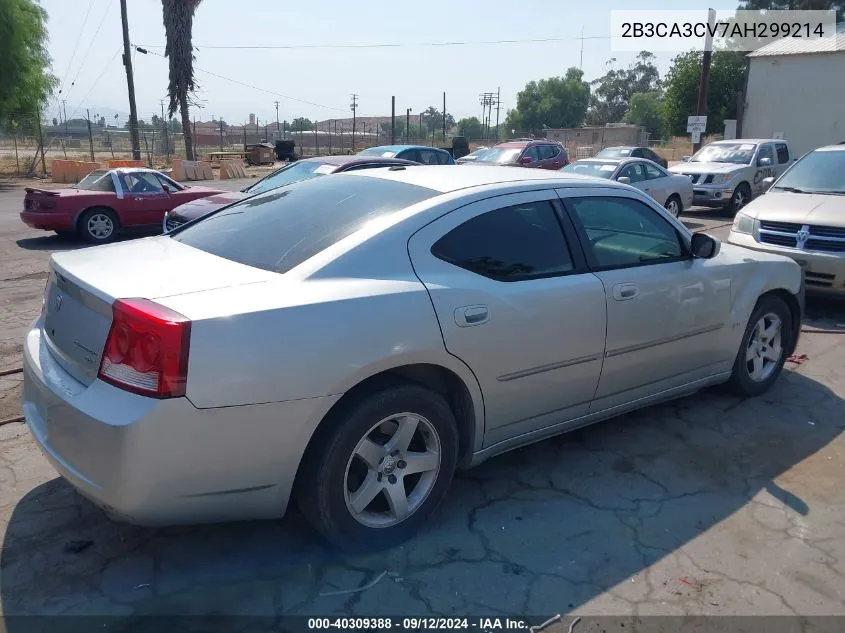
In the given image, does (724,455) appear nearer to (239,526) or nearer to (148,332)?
(239,526)

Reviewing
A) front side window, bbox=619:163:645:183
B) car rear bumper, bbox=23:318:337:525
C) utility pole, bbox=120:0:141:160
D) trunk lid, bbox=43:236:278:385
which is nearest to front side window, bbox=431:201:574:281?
trunk lid, bbox=43:236:278:385

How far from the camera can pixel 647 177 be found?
13.8 meters

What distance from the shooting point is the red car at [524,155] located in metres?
17.2

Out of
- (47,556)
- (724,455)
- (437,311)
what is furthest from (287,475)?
(724,455)

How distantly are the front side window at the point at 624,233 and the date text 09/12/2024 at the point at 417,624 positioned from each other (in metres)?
1.92

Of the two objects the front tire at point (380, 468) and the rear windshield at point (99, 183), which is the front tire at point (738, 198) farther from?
the front tire at point (380, 468)

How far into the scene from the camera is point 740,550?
10.7ft

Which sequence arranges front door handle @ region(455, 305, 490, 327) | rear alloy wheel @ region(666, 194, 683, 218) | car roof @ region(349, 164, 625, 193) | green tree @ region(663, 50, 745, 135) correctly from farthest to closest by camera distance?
1. green tree @ region(663, 50, 745, 135)
2. rear alloy wheel @ region(666, 194, 683, 218)
3. car roof @ region(349, 164, 625, 193)
4. front door handle @ region(455, 305, 490, 327)

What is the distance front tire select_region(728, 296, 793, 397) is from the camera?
4.86 metres

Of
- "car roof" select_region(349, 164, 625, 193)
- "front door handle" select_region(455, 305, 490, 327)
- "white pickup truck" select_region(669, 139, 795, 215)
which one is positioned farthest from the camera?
"white pickup truck" select_region(669, 139, 795, 215)

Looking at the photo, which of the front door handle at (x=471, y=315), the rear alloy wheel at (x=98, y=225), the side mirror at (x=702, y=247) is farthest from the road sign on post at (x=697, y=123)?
the front door handle at (x=471, y=315)

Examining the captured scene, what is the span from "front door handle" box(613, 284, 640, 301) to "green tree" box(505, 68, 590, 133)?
3837 inches

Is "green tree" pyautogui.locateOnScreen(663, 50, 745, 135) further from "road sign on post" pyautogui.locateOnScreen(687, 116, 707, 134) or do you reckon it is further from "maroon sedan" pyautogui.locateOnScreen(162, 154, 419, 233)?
"maroon sedan" pyautogui.locateOnScreen(162, 154, 419, 233)

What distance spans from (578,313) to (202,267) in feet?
6.03
